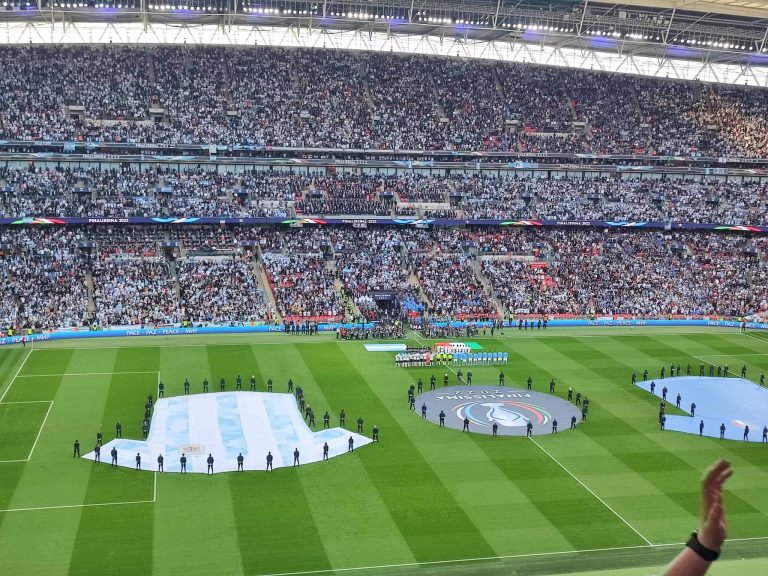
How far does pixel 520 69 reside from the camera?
3445 inches

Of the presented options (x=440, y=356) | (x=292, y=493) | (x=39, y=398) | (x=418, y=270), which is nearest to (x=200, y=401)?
(x=39, y=398)

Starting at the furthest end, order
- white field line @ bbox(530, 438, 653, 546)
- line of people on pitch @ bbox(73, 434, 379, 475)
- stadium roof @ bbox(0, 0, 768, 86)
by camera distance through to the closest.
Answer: stadium roof @ bbox(0, 0, 768, 86)
line of people on pitch @ bbox(73, 434, 379, 475)
white field line @ bbox(530, 438, 653, 546)

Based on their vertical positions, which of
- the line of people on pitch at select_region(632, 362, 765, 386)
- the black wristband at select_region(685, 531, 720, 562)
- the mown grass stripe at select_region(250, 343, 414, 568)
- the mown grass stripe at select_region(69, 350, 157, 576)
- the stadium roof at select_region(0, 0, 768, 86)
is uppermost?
the stadium roof at select_region(0, 0, 768, 86)

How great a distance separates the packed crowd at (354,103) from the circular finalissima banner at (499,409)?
38288 mm

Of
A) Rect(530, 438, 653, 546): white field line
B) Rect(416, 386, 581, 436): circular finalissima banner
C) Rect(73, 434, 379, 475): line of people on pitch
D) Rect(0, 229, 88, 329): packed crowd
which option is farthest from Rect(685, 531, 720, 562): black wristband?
Rect(0, 229, 88, 329): packed crowd

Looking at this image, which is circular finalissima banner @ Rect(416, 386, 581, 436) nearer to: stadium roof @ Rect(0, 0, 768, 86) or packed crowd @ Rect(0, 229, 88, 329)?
packed crowd @ Rect(0, 229, 88, 329)

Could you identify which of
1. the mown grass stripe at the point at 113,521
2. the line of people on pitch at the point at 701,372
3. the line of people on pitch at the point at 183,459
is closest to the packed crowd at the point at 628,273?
the line of people on pitch at the point at 701,372

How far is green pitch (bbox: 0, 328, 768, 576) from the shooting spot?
2547 cm

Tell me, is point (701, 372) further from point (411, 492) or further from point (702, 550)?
point (702, 550)

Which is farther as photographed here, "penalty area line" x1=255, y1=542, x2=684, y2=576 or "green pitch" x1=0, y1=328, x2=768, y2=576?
"green pitch" x1=0, y1=328, x2=768, y2=576

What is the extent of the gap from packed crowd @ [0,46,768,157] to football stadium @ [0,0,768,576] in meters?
0.30

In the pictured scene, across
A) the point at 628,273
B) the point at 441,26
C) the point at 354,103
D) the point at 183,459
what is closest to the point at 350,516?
the point at 183,459

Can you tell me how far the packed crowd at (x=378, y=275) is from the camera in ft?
193

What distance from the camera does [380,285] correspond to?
65.1 meters
